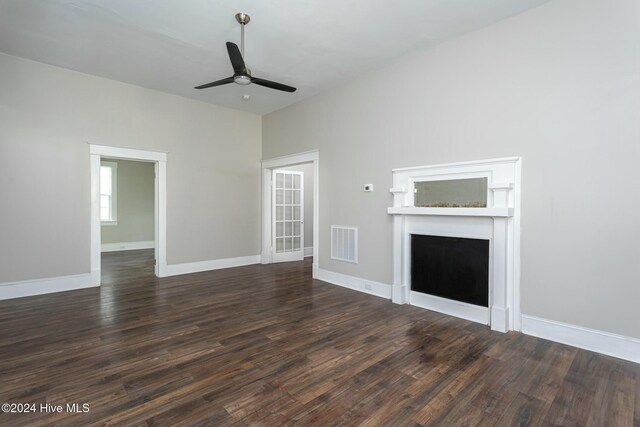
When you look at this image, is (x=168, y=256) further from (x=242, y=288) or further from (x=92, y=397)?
(x=92, y=397)

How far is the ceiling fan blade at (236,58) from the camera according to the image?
9.88 feet

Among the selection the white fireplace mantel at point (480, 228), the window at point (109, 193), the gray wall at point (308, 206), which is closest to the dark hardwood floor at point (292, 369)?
the white fireplace mantel at point (480, 228)

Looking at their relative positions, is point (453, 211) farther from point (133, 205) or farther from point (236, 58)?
point (133, 205)

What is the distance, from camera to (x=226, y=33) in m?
3.56

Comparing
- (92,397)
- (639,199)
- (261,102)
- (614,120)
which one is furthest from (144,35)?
(639,199)

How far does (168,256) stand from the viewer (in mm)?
5668

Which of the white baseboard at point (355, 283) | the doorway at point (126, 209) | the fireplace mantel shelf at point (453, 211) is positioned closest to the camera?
the fireplace mantel shelf at point (453, 211)

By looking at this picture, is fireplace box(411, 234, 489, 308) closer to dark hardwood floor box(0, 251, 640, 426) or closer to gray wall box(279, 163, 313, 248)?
Result: dark hardwood floor box(0, 251, 640, 426)

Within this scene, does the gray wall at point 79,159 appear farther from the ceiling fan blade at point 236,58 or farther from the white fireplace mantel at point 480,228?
the white fireplace mantel at point 480,228

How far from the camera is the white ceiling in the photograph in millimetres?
3102

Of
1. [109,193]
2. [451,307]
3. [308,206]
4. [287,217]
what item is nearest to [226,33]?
[451,307]

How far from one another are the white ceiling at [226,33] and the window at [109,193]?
15.3ft

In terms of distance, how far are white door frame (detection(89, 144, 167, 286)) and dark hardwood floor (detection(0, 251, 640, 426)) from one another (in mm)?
1115

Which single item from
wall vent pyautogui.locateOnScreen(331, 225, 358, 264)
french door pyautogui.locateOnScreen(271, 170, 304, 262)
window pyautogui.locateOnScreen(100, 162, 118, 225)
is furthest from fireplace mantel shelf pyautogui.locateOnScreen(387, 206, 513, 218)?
window pyautogui.locateOnScreen(100, 162, 118, 225)
